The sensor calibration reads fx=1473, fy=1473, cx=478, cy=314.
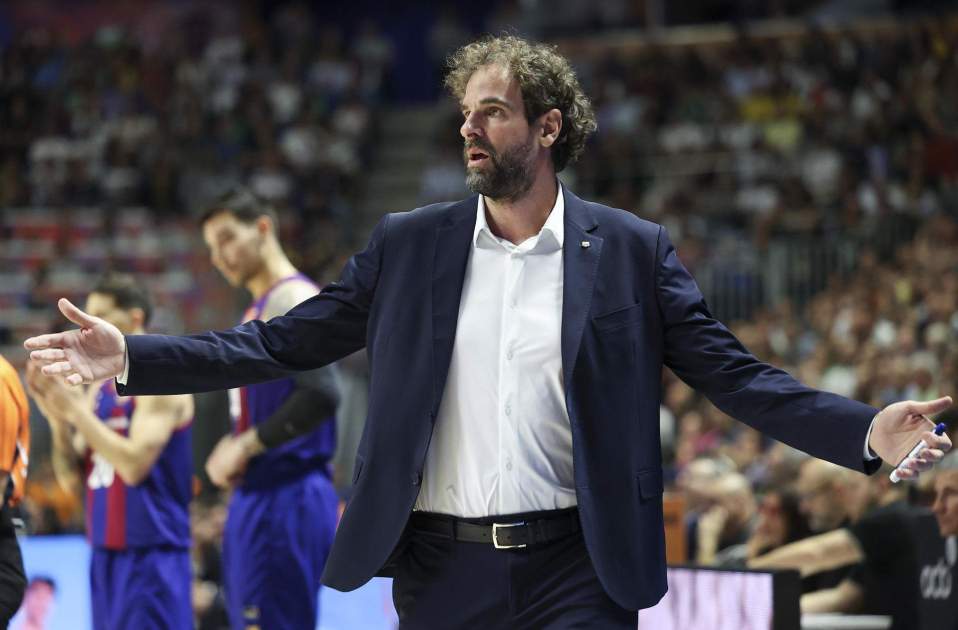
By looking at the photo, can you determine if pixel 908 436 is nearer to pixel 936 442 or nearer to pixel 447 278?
pixel 936 442

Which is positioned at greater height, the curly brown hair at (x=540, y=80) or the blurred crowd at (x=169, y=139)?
the blurred crowd at (x=169, y=139)

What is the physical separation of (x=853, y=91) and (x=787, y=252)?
3.82 metres

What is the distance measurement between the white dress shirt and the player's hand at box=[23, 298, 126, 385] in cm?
85

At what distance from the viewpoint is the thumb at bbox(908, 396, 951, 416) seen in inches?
141

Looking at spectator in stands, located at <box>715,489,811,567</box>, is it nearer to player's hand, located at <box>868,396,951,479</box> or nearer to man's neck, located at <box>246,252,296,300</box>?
man's neck, located at <box>246,252,296,300</box>

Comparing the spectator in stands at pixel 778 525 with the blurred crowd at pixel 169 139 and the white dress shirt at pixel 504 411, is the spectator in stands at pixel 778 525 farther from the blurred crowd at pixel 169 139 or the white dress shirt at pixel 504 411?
the blurred crowd at pixel 169 139

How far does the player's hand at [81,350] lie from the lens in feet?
12.0

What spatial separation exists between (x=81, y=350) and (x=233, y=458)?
243cm

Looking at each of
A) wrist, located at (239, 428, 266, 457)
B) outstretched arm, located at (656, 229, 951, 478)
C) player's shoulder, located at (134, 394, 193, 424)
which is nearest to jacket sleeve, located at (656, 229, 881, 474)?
outstretched arm, located at (656, 229, 951, 478)

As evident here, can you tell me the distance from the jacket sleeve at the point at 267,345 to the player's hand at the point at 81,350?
0.16 ft

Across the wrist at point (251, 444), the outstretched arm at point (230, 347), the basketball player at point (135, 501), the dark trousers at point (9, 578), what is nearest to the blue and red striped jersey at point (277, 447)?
the wrist at point (251, 444)

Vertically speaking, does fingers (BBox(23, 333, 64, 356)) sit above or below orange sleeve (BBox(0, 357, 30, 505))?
above

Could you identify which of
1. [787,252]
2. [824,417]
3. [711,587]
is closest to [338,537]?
[824,417]

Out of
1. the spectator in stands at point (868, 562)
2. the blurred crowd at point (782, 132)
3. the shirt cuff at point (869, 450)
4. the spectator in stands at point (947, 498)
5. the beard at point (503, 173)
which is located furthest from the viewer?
the blurred crowd at point (782, 132)
